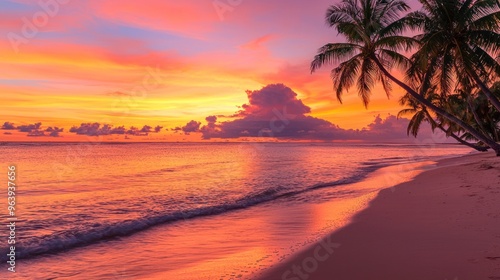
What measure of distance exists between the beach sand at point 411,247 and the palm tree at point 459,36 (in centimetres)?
911

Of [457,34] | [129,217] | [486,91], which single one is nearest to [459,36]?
[457,34]

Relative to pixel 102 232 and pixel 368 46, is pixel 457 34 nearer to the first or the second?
pixel 368 46

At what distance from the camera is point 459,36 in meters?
17.9

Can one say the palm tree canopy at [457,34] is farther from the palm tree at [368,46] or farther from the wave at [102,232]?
the wave at [102,232]

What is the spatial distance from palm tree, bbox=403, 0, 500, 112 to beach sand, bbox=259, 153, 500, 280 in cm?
911

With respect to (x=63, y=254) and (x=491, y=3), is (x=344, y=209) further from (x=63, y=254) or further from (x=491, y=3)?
(x=491, y=3)

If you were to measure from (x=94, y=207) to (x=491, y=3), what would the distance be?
2023 centimetres

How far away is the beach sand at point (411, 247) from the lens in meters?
5.58

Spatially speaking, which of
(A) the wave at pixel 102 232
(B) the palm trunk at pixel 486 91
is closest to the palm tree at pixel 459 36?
(B) the palm trunk at pixel 486 91

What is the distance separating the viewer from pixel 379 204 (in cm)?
1305

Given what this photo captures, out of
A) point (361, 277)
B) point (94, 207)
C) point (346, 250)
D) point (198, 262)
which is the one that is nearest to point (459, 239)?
point (346, 250)

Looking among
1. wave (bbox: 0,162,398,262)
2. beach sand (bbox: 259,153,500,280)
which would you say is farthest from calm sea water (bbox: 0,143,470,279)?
beach sand (bbox: 259,153,500,280)

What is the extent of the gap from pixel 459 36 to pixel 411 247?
15.0 metres

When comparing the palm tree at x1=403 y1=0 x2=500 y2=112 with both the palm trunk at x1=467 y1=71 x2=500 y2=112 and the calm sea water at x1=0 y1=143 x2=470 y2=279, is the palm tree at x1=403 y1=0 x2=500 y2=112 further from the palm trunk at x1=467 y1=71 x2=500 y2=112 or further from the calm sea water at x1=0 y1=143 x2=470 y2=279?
the calm sea water at x1=0 y1=143 x2=470 y2=279
